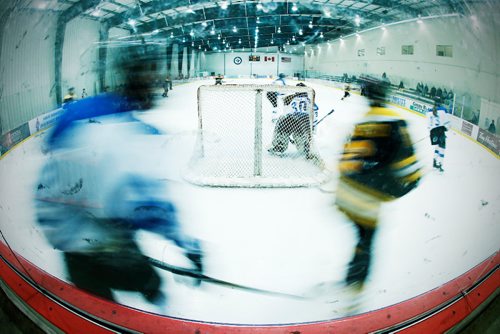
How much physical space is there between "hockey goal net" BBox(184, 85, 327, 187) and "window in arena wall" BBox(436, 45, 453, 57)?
169 inches

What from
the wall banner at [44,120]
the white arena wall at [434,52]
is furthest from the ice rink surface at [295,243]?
the white arena wall at [434,52]

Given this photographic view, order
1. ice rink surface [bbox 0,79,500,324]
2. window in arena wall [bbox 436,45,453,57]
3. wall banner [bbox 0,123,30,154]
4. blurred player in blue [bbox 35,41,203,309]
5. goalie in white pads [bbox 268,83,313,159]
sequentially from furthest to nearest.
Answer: window in arena wall [bbox 436,45,453,57], wall banner [bbox 0,123,30,154], goalie in white pads [bbox 268,83,313,159], blurred player in blue [bbox 35,41,203,309], ice rink surface [bbox 0,79,500,324]

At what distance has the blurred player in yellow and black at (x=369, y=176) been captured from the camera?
6.98 ft

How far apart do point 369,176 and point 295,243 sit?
231cm

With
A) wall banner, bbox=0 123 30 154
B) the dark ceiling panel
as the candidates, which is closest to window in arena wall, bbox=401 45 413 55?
the dark ceiling panel

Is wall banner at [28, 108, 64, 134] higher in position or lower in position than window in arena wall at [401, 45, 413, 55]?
lower

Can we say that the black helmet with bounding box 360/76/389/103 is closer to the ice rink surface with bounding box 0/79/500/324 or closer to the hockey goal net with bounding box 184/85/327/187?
the hockey goal net with bounding box 184/85/327/187

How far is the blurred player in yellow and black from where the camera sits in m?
2.13

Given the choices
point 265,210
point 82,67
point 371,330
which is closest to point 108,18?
point 82,67

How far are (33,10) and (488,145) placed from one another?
26.6 feet

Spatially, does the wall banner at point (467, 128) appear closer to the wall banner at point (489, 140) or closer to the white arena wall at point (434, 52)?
the wall banner at point (489, 140)

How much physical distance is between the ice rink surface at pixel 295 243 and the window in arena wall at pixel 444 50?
132 inches

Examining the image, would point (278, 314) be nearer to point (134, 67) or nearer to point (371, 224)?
point (371, 224)

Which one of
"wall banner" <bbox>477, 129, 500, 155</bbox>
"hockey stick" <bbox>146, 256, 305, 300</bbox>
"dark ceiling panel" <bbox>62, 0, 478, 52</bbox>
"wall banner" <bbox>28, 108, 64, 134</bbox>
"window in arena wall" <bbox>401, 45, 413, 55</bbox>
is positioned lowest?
"hockey stick" <bbox>146, 256, 305, 300</bbox>
